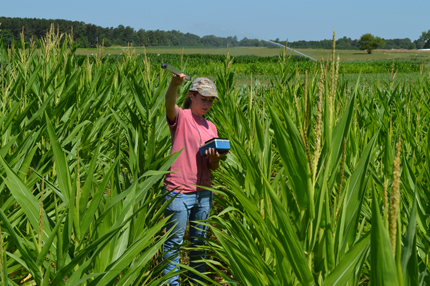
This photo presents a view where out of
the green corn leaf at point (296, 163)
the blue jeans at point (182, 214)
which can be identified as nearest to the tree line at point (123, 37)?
the green corn leaf at point (296, 163)

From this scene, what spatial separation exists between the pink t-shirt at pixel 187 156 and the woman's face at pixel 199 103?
5cm

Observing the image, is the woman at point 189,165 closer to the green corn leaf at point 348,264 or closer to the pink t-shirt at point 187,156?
the pink t-shirt at point 187,156

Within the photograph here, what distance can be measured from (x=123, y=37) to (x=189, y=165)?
68518mm

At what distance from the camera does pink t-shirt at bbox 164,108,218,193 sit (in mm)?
2242

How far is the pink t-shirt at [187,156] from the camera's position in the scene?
2.24m

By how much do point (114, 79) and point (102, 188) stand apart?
2.94 meters

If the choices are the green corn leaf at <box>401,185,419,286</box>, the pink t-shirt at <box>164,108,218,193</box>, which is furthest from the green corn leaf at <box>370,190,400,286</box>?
the pink t-shirt at <box>164,108,218,193</box>

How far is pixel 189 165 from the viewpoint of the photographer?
7.41 feet

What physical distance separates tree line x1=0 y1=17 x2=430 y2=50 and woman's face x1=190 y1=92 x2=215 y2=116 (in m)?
0.84

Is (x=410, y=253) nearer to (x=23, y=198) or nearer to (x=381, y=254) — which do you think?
(x=381, y=254)

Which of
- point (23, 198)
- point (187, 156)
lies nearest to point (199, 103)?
point (187, 156)

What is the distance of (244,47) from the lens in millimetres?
4879

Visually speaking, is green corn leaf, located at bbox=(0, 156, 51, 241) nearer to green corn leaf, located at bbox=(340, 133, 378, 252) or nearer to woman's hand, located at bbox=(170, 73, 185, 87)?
green corn leaf, located at bbox=(340, 133, 378, 252)

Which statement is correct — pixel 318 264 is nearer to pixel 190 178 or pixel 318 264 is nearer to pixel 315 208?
pixel 315 208
